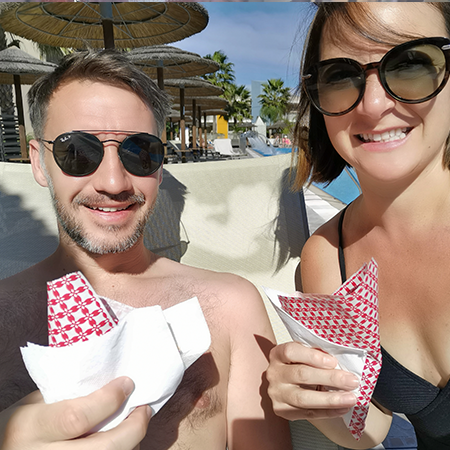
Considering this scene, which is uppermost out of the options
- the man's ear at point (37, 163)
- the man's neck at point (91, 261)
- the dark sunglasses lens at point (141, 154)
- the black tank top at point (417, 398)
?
the dark sunglasses lens at point (141, 154)

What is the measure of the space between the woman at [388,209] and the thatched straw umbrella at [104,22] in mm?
2770

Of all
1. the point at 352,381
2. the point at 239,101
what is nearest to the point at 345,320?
the point at 352,381

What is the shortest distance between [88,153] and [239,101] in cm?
5004

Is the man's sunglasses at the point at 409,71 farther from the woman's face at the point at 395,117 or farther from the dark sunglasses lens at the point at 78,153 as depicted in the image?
the dark sunglasses lens at the point at 78,153

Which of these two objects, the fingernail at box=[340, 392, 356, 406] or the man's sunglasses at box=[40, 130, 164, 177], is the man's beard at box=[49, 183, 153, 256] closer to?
the man's sunglasses at box=[40, 130, 164, 177]

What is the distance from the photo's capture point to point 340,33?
1130mm

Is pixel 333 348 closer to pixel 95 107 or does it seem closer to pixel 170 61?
pixel 95 107

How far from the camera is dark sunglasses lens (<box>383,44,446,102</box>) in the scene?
1.04m

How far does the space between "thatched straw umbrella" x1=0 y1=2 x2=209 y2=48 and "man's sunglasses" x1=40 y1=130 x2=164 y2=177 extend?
8.47 feet

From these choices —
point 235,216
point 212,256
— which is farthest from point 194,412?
point 235,216

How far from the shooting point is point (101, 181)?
4.26ft

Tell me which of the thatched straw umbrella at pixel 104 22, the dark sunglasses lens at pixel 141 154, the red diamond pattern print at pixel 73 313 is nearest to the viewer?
the red diamond pattern print at pixel 73 313

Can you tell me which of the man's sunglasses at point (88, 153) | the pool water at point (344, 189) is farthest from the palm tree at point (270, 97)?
the man's sunglasses at point (88, 153)

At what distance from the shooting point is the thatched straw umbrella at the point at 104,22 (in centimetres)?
356
